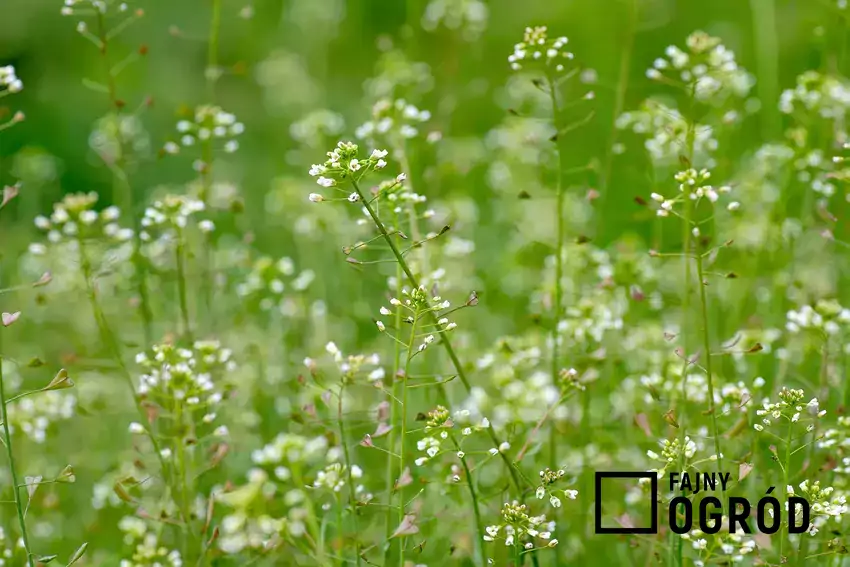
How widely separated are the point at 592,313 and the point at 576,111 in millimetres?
4065

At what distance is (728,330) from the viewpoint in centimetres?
373

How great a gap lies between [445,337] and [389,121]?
1.05 m

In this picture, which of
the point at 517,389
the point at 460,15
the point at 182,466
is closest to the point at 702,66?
the point at 517,389

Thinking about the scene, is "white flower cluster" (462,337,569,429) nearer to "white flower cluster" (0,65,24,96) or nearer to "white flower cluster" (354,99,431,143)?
"white flower cluster" (354,99,431,143)

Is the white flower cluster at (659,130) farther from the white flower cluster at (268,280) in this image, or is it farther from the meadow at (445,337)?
the white flower cluster at (268,280)

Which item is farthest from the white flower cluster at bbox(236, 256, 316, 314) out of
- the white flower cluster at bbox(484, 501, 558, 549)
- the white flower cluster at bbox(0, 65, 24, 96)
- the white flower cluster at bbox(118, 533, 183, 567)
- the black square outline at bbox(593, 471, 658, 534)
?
the white flower cluster at bbox(484, 501, 558, 549)

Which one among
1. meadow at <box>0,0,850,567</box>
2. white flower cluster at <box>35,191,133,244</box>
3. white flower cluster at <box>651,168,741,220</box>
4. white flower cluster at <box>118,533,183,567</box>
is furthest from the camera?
white flower cluster at <box>35,191,133,244</box>

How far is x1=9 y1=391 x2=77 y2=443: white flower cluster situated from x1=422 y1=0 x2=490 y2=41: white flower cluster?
226 centimetres

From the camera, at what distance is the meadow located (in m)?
2.44

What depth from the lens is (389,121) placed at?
3.11 metres

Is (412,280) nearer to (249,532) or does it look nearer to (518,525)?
(518,525)

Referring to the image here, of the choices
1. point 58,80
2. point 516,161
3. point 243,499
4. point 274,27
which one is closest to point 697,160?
point 516,161

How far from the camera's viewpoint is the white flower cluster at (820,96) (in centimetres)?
349

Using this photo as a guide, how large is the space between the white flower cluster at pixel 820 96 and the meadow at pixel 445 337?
0.01 m
